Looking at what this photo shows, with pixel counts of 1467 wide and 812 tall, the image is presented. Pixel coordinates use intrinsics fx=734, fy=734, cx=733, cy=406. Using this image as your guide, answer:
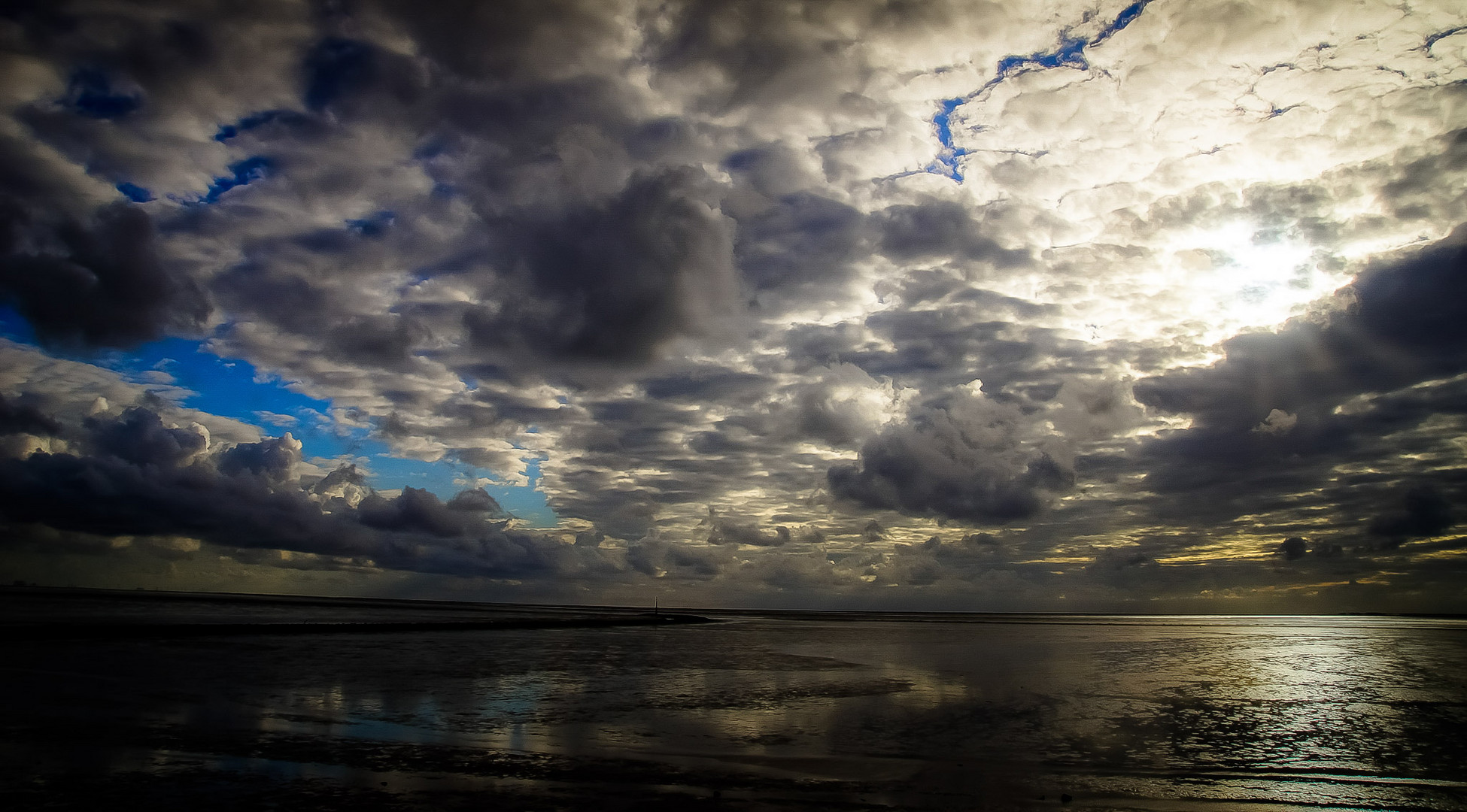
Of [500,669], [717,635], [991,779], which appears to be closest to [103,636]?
[500,669]

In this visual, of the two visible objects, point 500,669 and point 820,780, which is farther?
point 500,669

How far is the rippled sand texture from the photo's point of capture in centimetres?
1458

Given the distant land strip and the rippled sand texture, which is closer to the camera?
the rippled sand texture

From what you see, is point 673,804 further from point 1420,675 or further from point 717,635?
point 717,635

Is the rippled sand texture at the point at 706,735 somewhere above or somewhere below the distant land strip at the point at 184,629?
above

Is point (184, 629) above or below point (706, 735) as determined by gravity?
below

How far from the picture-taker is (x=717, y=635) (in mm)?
83562

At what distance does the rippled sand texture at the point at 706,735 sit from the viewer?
14578 millimetres

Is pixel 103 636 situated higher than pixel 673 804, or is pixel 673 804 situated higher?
pixel 673 804

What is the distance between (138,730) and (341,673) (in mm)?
16316

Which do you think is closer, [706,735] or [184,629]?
[706,735]

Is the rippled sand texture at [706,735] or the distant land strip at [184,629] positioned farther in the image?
the distant land strip at [184,629]

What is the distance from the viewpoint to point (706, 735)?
2116 centimetres

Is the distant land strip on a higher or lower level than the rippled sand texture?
lower
